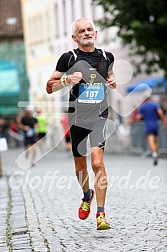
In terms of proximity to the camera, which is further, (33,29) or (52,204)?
(33,29)

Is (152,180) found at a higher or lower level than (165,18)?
lower

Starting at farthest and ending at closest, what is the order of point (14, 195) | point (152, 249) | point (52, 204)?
point (14, 195) → point (52, 204) → point (152, 249)

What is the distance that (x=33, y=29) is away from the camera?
66625mm

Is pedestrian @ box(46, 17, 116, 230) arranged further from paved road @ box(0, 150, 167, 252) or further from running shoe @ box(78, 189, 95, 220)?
paved road @ box(0, 150, 167, 252)

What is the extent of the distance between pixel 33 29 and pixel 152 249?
5957 centimetres

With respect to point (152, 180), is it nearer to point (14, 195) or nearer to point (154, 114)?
point (14, 195)

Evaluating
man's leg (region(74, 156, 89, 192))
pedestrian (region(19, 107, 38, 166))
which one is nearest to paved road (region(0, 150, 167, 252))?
man's leg (region(74, 156, 89, 192))

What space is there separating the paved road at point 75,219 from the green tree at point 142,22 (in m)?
10.8

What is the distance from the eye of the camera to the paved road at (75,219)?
810 cm

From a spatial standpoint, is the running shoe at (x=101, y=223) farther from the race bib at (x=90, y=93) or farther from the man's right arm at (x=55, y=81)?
the man's right arm at (x=55, y=81)

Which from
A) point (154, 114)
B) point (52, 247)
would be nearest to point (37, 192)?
point (52, 247)

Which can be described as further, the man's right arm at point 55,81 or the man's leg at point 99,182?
the man's right arm at point 55,81

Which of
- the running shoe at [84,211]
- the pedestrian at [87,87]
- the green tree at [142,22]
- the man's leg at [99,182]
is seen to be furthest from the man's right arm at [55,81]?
the green tree at [142,22]

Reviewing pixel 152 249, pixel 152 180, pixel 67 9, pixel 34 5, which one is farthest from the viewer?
pixel 34 5
